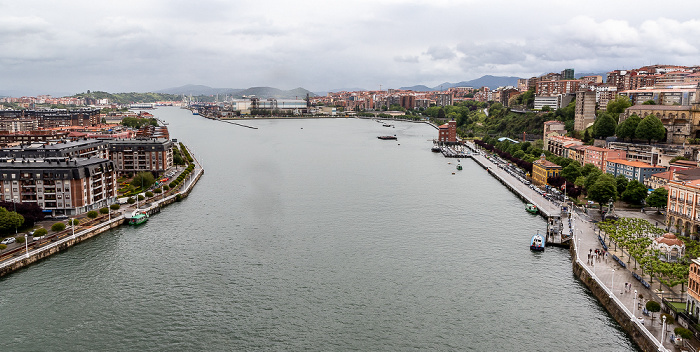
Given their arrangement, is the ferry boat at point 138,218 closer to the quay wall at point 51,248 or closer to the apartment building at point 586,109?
the quay wall at point 51,248

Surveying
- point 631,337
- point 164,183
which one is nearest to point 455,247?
point 631,337

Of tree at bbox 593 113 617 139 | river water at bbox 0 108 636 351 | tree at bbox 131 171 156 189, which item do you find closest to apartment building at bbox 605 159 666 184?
river water at bbox 0 108 636 351

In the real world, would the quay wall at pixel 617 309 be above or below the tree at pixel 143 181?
below

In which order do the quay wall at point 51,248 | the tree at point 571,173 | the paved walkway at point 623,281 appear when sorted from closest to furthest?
the paved walkway at point 623,281 < the quay wall at point 51,248 < the tree at point 571,173

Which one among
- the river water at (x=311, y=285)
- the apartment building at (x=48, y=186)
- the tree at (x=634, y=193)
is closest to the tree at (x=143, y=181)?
the river water at (x=311, y=285)

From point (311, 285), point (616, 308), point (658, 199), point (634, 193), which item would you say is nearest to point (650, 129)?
point (634, 193)
